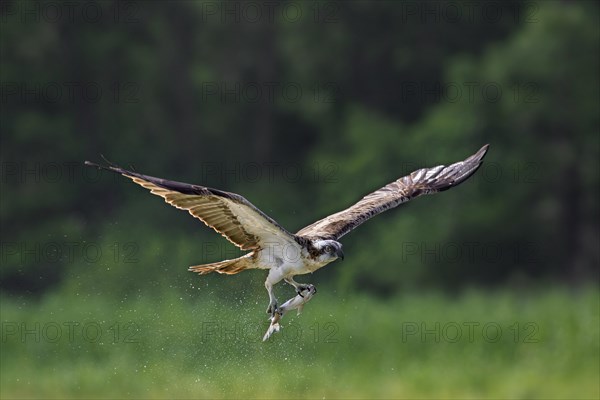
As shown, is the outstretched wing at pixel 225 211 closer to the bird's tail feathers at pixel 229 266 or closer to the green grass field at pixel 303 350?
the bird's tail feathers at pixel 229 266

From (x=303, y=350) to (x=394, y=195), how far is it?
291 inches

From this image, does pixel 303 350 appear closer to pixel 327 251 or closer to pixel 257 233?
pixel 327 251

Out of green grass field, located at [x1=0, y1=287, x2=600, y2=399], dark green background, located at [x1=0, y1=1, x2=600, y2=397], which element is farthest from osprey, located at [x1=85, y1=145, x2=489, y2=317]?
dark green background, located at [x1=0, y1=1, x2=600, y2=397]

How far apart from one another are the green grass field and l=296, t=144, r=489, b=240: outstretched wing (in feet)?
Answer: 10.2

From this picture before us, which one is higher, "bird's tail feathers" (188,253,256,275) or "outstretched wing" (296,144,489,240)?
"bird's tail feathers" (188,253,256,275)

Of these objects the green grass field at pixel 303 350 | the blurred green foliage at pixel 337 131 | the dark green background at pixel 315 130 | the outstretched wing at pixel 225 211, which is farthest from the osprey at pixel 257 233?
the blurred green foliage at pixel 337 131

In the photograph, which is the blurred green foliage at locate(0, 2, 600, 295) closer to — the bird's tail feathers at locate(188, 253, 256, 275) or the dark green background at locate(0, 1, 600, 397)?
the dark green background at locate(0, 1, 600, 397)

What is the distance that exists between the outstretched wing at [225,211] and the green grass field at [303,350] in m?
5.00

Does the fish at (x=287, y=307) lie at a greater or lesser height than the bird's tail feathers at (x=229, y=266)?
lesser

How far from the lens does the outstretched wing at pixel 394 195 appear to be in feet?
42.2

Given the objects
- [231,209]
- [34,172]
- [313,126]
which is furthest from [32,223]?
[231,209]

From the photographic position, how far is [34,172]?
34469 millimetres

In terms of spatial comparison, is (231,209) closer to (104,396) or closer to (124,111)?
(104,396)

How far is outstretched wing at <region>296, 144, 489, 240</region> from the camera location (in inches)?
506
